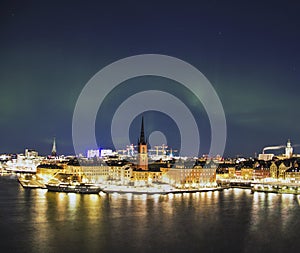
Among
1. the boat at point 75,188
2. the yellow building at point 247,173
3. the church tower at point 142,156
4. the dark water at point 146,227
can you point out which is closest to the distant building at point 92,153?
the church tower at point 142,156

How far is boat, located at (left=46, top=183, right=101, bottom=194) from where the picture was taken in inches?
511

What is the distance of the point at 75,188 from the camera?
522 inches

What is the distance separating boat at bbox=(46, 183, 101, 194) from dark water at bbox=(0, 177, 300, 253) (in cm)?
292

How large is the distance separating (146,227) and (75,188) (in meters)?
6.73

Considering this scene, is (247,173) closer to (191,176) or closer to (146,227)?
(191,176)

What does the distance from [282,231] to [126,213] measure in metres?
3.12

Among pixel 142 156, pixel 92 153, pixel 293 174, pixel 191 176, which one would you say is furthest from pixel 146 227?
pixel 92 153

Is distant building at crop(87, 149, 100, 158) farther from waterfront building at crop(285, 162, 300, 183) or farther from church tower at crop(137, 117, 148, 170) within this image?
waterfront building at crop(285, 162, 300, 183)

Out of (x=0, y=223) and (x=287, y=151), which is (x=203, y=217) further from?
(x=287, y=151)

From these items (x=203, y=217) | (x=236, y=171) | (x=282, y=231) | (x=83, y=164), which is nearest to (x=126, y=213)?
(x=203, y=217)

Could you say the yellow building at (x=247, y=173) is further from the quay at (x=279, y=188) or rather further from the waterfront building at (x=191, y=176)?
the quay at (x=279, y=188)

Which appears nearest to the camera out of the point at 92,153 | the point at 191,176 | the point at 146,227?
the point at 146,227

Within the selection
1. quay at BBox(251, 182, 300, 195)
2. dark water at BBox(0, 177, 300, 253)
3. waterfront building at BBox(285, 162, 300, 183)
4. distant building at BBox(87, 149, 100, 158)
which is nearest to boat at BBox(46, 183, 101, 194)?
dark water at BBox(0, 177, 300, 253)

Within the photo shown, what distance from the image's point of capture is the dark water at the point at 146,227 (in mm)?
5680
